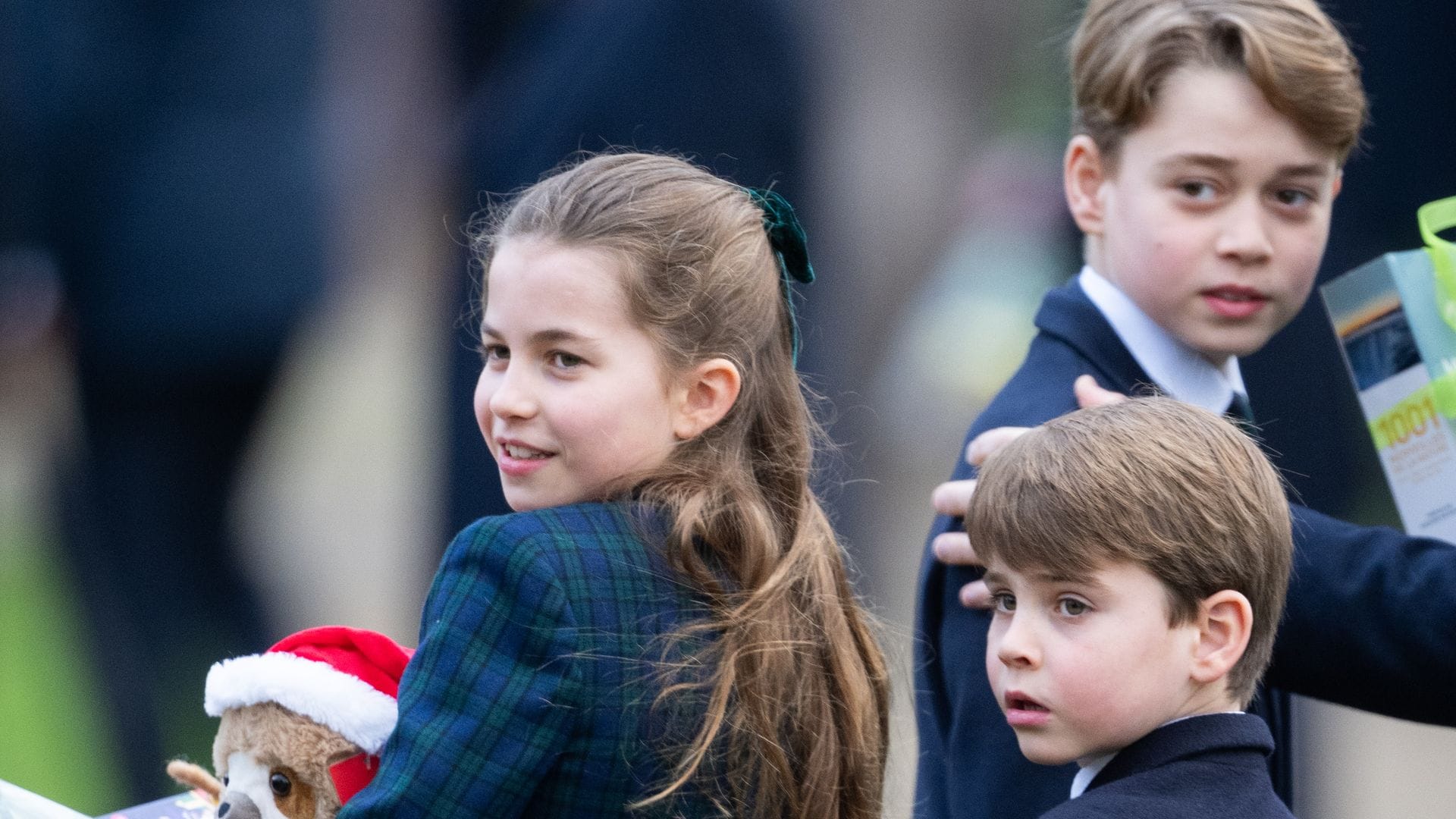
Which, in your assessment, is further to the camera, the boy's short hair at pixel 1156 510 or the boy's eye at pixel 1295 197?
the boy's eye at pixel 1295 197

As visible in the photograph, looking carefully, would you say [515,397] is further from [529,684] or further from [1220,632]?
[1220,632]

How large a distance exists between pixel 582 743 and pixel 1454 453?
1068mm

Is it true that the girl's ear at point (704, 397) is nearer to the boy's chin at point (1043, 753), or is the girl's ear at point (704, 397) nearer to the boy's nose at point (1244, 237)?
the boy's chin at point (1043, 753)

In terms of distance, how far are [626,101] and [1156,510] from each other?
2102 mm

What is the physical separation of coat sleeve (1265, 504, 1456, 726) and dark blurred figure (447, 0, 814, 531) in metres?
1.69

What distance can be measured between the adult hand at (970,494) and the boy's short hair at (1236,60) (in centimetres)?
36

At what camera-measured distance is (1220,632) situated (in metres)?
1.57

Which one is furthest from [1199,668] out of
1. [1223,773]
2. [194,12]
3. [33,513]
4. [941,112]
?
[941,112]

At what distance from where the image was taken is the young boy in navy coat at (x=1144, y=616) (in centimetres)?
154

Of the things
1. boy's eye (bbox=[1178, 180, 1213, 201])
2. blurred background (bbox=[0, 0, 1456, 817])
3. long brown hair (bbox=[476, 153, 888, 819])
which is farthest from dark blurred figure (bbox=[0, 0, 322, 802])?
boy's eye (bbox=[1178, 180, 1213, 201])

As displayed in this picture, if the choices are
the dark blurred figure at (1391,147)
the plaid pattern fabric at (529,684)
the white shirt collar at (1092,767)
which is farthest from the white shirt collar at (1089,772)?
the dark blurred figure at (1391,147)

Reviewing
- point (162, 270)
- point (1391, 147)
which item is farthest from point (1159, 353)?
point (162, 270)

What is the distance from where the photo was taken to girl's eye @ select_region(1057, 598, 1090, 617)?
157cm

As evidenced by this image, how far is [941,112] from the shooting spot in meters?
4.88
